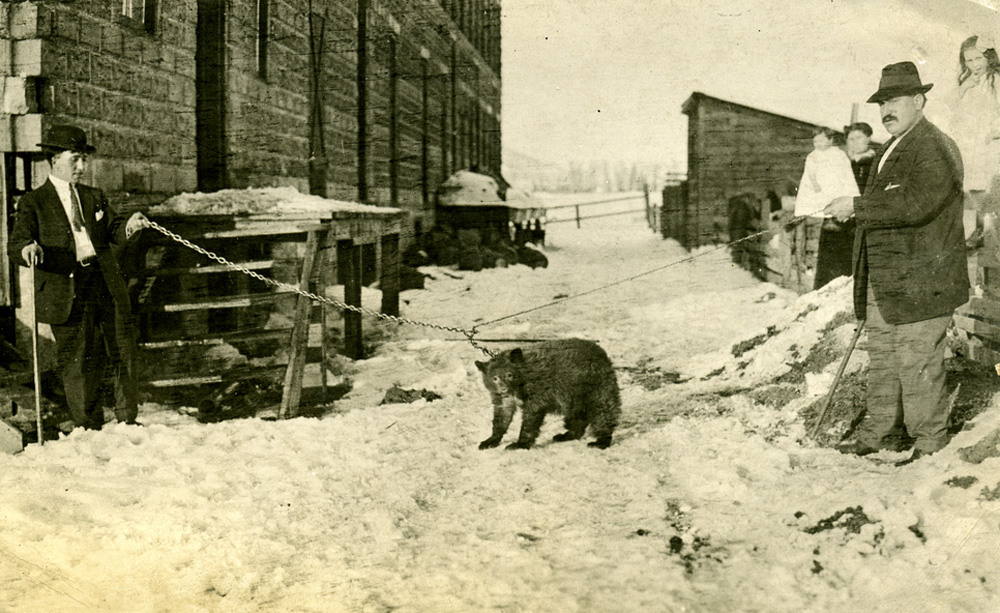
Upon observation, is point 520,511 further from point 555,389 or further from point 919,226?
point 919,226

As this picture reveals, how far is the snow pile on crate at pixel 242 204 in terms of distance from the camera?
14.7ft

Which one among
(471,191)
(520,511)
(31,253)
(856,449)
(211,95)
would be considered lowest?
(520,511)

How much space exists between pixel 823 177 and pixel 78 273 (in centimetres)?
401

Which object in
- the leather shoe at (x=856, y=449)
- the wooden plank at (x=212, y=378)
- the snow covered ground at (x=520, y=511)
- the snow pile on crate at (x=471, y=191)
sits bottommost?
the snow covered ground at (x=520, y=511)

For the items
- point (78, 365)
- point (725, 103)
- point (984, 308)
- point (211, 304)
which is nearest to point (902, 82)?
point (725, 103)

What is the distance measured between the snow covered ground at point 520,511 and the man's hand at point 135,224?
104 centimetres

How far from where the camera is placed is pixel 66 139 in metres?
3.84

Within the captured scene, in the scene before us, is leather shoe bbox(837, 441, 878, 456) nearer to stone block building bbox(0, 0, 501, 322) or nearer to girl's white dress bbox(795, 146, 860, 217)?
girl's white dress bbox(795, 146, 860, 217)

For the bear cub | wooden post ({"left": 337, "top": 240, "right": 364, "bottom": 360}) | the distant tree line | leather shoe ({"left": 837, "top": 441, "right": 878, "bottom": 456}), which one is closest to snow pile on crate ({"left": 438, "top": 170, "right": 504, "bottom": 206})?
wooden post ({"left": 337, "top": 240, "right": 364, "bottom": 360})

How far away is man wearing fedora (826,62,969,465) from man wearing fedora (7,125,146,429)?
12.3 ft

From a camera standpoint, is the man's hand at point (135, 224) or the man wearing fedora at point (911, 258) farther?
the man's hand at point (135, 224)

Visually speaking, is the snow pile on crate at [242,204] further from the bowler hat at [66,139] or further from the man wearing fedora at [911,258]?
the man wearing fedora at [911,258]

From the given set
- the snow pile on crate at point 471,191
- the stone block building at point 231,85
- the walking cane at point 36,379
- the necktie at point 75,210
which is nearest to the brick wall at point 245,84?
the stone block building at point 231,85

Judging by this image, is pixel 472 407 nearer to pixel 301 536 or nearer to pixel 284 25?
pixel 301 536
